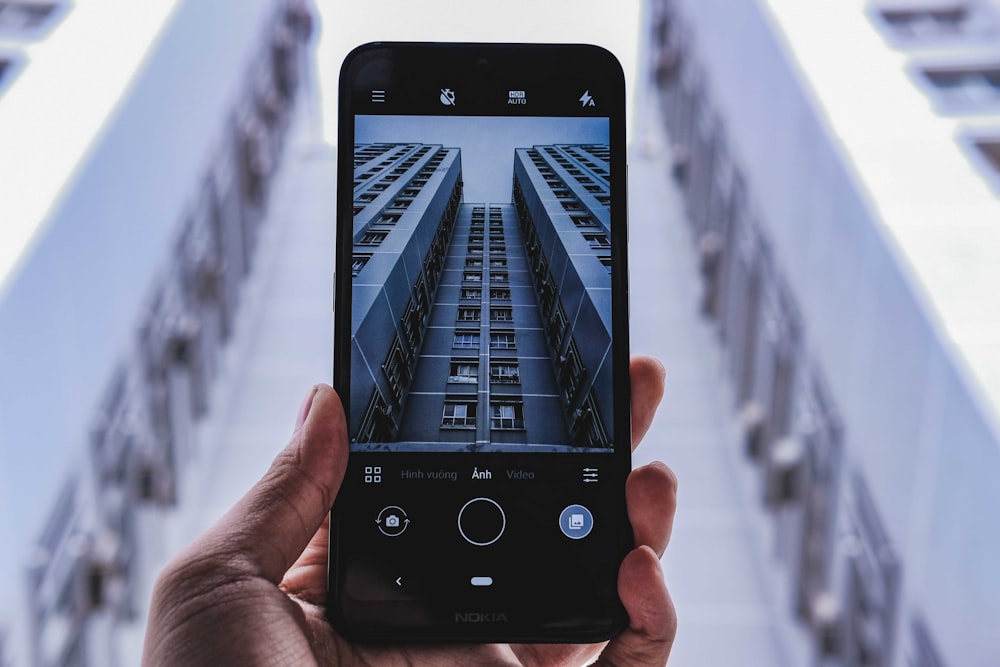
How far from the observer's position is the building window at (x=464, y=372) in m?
1.00

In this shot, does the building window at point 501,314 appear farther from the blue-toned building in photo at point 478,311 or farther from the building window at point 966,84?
the building window at point 966,84

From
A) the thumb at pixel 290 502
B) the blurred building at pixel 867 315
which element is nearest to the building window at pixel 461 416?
the thumb at pixel 290 502

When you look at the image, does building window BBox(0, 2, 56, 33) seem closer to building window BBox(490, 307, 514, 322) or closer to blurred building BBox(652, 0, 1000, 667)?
blurred building BBox(652, 0, 1000, 667)

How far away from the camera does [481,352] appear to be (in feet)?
3.42

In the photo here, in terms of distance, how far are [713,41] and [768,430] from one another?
1849mm

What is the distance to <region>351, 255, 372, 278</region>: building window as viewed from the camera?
3.24 ft

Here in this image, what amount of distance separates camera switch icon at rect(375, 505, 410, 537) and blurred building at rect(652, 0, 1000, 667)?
103cm

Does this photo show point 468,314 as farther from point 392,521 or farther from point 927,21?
point 927,21

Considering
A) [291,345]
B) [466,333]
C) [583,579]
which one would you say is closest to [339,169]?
[466,333]

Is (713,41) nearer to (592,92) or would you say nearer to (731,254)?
(731,254)

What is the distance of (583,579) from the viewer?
0.93m

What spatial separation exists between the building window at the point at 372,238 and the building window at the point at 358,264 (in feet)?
0.06

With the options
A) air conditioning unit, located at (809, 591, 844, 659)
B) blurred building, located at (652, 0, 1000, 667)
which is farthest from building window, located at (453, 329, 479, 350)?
air conditioning unit, located at (809, 591, 844, 659)

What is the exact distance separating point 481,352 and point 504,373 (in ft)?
0.12
